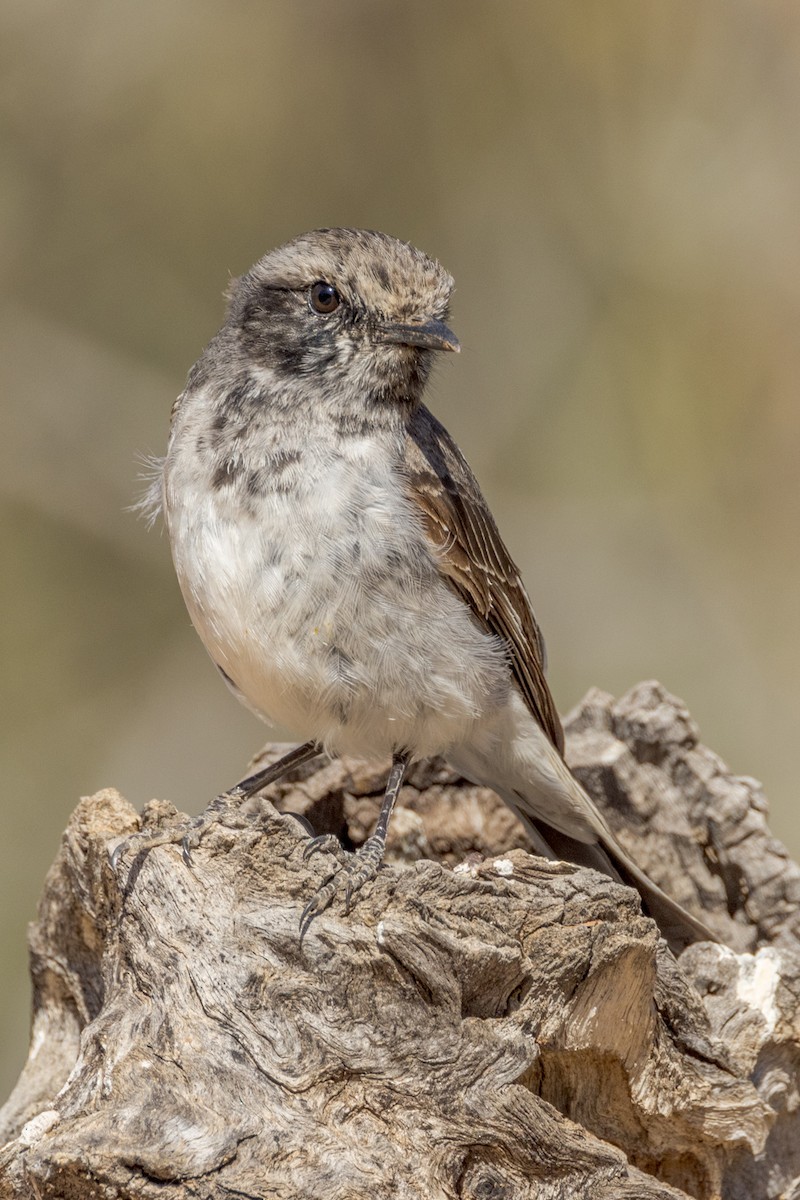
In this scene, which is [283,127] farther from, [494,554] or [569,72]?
[494,554]

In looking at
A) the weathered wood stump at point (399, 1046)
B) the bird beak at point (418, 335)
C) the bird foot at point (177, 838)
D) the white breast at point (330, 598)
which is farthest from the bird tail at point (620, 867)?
the bird beak at point (418, 335)

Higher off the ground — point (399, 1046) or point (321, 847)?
point (321, 847)

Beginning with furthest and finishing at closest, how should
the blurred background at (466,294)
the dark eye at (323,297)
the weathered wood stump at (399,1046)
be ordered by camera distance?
the blurred background at (466,294) < the dark eye at (323,297) < the weathered wood stump at (399,1046)

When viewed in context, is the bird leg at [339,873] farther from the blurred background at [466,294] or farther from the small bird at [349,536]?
the blurred background at [466,294]

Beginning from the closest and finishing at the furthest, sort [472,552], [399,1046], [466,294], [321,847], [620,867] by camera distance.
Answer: [399,1046], [321,847], [472,552], [620,867], [466,294]

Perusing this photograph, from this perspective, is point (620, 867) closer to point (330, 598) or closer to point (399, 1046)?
point (330, 598)

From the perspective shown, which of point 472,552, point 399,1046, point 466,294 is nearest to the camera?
point 399,1046

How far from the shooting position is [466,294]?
8180mm

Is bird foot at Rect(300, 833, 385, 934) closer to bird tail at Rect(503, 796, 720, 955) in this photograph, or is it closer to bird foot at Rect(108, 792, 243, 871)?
bird foot at Rect(108, 792, 243, 871)

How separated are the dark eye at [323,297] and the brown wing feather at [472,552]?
0.52 metres

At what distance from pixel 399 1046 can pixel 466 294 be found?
5573mm

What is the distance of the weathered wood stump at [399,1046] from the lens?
130 inches

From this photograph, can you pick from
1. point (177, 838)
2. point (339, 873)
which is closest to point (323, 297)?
point (177, 838)

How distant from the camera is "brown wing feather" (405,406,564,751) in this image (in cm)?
488
